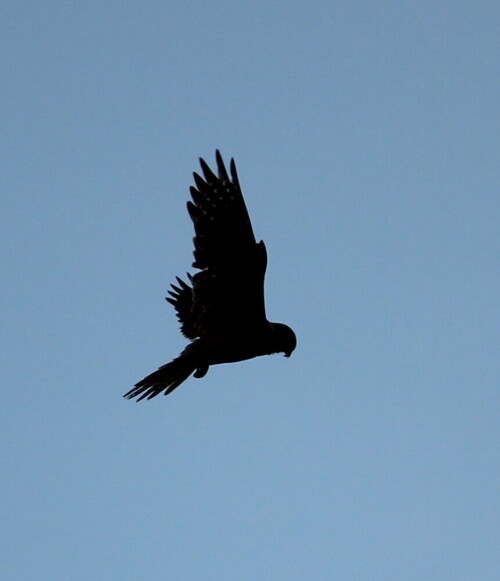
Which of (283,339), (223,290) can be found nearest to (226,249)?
(223,290)

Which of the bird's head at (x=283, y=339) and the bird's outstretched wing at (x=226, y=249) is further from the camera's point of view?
the bird's head at (x=283, y=339)

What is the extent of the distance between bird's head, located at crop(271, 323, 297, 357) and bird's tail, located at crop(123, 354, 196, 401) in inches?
37.5

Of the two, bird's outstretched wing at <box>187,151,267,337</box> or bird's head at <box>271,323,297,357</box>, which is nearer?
bird's outstretched wing at <box>187,151,267,337</box>

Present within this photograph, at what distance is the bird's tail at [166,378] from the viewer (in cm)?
1065

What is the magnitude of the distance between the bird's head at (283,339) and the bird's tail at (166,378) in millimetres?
954

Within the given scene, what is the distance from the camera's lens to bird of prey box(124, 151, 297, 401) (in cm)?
1045

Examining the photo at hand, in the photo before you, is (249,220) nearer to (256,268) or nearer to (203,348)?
(256,268)

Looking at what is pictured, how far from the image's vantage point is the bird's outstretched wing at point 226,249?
1042cm

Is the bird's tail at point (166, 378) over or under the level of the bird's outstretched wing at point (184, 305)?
under

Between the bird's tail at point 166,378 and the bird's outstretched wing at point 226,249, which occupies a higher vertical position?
the bird's outstretched wing at point 226,249

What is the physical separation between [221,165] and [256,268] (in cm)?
115

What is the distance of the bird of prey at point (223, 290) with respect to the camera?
34.3 feet

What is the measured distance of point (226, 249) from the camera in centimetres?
1052

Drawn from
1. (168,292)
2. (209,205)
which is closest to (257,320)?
(209,205)
